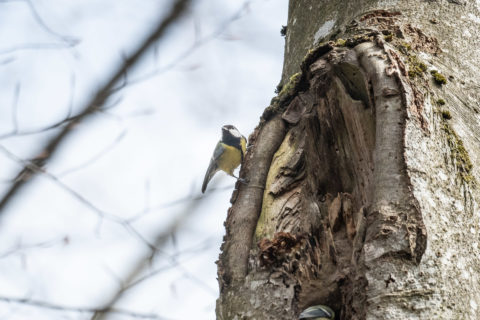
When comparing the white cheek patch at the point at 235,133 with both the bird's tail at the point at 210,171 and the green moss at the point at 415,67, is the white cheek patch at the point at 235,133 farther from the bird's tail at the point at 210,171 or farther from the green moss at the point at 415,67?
the green moss at the point at 415,67

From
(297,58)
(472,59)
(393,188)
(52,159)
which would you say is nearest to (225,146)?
(297,58)

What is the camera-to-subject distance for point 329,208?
7.32 feet

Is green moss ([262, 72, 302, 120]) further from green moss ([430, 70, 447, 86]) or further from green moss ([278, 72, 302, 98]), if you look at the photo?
green moss ([430, 70, 447, 86])

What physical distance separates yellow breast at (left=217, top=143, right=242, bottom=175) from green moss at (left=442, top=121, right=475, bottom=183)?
9.02 feet

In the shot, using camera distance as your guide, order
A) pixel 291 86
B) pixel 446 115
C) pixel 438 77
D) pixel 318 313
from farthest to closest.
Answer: pixel 291 86 < pixel 438 77 < pixel 446 115 < pixel 318 313

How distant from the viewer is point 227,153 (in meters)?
4.98

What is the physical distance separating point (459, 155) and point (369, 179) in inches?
14.1

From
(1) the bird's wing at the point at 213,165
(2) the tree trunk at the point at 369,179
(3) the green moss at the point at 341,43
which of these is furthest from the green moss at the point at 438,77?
(1) the bird's wing at the point at 213,165

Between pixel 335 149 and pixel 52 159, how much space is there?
1325mm

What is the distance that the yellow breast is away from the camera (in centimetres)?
475

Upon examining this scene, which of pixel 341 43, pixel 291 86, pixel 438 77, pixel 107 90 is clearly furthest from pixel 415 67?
pixel 107 90

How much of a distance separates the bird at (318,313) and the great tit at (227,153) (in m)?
2.71

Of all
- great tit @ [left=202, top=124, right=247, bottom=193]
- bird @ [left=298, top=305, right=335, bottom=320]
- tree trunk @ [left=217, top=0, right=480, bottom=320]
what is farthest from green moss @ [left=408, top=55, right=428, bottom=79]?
great tit @ [left=202, top=124, right=247, bottom=193]

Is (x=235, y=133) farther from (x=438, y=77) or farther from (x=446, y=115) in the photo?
(x=446, y=115)
